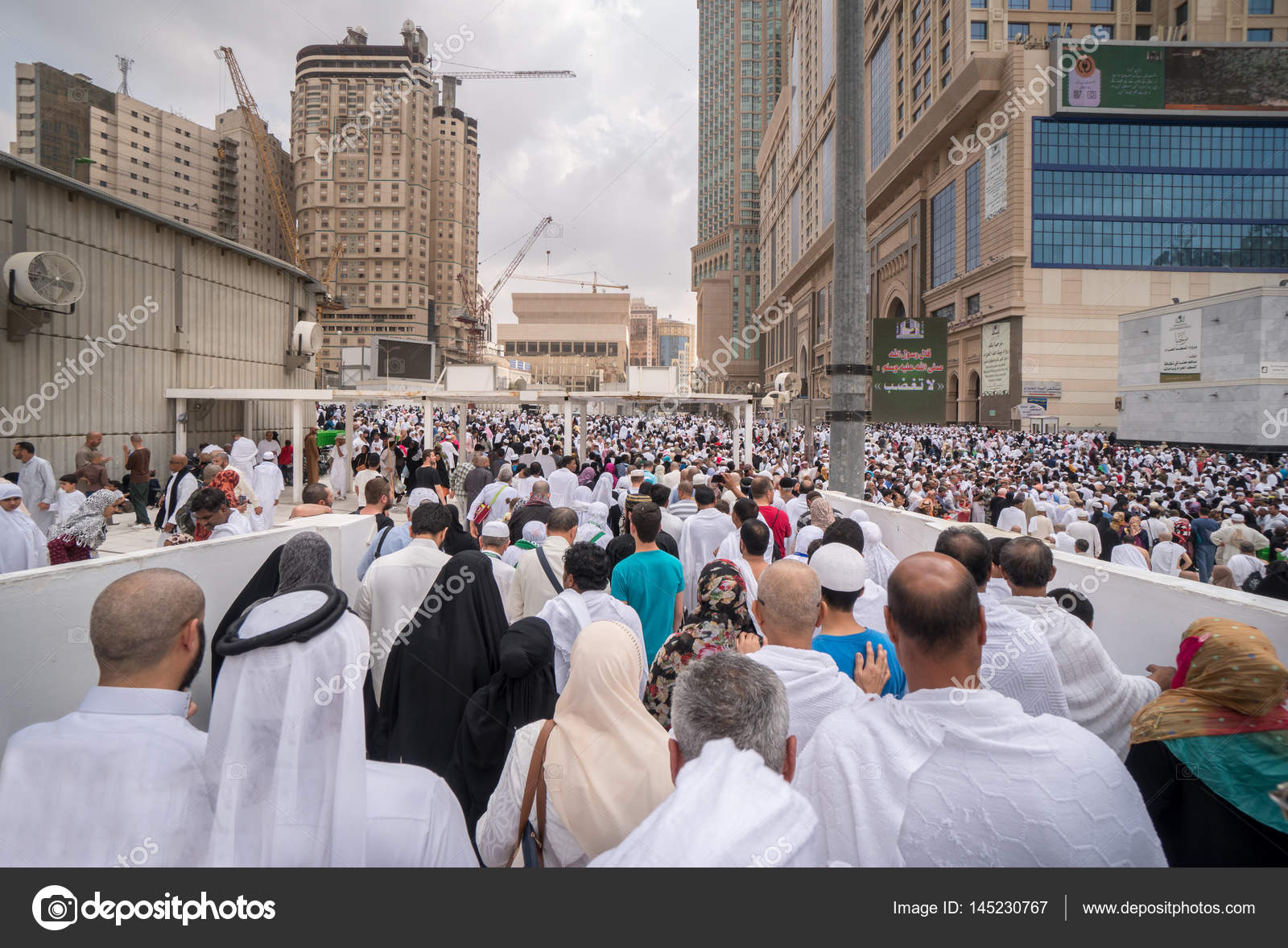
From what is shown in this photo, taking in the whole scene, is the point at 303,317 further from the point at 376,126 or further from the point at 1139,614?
the point at 376,126

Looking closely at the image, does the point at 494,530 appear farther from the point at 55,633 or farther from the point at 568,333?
the point at 568,333

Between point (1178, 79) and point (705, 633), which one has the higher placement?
point (1178, 79)

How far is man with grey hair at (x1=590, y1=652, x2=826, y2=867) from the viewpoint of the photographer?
1.35 metres

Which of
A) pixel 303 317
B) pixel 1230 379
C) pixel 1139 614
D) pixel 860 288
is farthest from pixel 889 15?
pixel 1139 614

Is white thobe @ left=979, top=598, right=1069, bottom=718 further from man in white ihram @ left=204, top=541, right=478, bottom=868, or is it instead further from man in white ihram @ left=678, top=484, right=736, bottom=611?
man in white ihram @ left=678, top=484, right=736, bottom=611

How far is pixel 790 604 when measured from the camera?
2.55 m

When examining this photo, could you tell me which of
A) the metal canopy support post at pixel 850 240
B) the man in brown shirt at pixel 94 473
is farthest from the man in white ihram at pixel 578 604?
the man in brown shirt at pixel 94 473

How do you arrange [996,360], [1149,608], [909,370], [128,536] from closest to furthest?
[1149,608] < [909,370] < [128,536] < [996,360]

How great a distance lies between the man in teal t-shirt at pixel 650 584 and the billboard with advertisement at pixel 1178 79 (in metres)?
48.0

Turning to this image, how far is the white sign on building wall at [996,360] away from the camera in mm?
41188

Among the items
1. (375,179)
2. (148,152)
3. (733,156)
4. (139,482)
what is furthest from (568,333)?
(139,482)

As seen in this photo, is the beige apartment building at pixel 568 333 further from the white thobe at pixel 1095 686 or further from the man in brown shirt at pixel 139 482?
the white thobe at pixel 1095 686

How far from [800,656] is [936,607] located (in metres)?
0.73

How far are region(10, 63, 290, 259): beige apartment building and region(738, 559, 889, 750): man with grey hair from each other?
1641 inches
